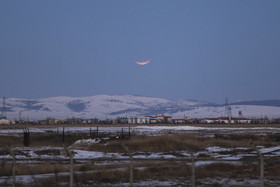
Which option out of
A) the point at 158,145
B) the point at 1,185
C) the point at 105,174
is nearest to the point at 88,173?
the point at 105,174

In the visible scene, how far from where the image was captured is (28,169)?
83.4 ft

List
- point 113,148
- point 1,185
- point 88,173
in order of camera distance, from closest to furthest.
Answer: point 1,185
point 88,173
point 113,148

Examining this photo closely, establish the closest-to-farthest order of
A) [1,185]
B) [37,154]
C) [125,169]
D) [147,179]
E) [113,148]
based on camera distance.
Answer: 1. [1,185]
2. [147,179]
3. [125,169]
4. [37,154]
5. [113,148]

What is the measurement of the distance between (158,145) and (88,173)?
19.8 metres

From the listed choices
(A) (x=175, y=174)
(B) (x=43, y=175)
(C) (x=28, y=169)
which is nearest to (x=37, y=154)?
(C) (x=28, y=169)

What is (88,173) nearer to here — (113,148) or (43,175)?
(43,175)

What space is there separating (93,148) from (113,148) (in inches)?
86.0

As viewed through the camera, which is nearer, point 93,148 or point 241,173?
point 241,173

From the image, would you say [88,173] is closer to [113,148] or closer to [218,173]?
[218,173]

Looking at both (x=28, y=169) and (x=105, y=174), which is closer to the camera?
(x=105, y=174)

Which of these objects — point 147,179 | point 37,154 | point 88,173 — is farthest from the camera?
point 37,154

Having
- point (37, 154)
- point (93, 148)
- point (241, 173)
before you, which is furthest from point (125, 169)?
point (93, 148)

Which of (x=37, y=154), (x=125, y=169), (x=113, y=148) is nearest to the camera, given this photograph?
(x=125, y=169)

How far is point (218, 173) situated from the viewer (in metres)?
23.7
